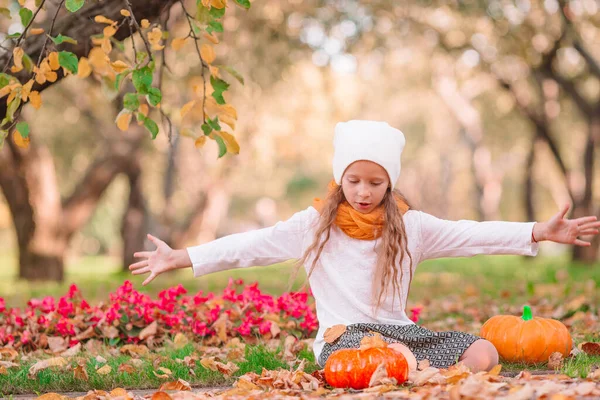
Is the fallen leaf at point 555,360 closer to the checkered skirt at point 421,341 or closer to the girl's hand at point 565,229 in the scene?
the checkered skirt at point 421,341

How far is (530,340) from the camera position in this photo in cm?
441

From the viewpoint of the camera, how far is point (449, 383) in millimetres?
3438

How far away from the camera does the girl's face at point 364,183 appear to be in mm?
4078

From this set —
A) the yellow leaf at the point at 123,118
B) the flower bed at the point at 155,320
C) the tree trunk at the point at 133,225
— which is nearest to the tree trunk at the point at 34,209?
the tree trunk at the point at 133,225

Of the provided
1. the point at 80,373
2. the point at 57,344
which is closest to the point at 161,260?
the point at 80,373

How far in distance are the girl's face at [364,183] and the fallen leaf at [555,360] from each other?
4.42 feet

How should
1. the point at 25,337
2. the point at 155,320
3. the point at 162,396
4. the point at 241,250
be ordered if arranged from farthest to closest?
the point at 155,320 → the point at 25,337 → the point at 241,250 → the point at 162,396

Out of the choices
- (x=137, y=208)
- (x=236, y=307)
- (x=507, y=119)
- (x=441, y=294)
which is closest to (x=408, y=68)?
(x=507, y=119)

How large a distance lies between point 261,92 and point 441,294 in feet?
24.9

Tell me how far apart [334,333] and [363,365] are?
0.47 meters

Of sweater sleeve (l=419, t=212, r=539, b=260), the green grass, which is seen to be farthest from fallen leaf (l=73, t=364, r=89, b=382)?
sweater sleeve (l=419, t=212, r=539, b=260)

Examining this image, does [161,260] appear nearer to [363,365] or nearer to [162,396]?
[162,396]

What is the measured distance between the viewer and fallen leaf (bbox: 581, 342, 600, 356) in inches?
180

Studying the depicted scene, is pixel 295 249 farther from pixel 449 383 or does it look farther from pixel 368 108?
pixel 368 108
